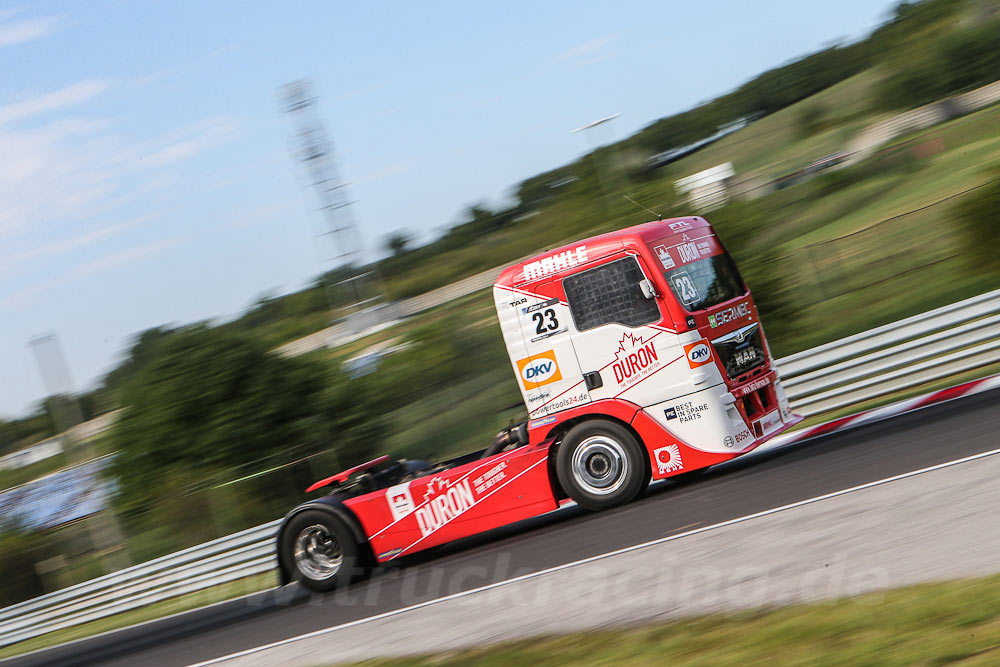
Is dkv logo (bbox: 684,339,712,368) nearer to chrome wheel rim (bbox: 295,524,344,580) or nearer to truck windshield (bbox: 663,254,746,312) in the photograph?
truck windshield (bbox: 663,254,746,312)

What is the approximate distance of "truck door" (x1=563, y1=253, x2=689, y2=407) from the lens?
9.50m

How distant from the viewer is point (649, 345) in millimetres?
9547

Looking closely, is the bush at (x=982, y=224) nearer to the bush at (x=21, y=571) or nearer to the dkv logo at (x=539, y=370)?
the dkv logo at (x=539, y=370)

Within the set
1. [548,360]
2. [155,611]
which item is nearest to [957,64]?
[548,360]

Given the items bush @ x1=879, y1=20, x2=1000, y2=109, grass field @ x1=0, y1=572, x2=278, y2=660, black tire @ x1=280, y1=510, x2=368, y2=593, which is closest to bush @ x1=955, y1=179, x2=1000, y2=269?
black tire @ x1=280, y1=510, x2=368, y2=593

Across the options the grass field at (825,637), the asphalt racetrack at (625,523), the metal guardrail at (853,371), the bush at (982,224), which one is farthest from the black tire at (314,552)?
the bush at (982,224)

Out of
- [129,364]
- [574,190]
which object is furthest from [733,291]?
[129,364]

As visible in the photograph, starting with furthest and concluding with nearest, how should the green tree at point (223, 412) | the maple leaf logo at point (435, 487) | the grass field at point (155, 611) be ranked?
the green tree at point (223, 412), the grass field at point (155, 611), the maple leaf logo at point (435, 487)

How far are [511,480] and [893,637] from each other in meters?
5.38

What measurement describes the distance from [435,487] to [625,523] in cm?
207

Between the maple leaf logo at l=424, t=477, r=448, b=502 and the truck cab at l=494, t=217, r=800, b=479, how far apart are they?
1.01m

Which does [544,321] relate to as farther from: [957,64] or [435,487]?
[957,64]

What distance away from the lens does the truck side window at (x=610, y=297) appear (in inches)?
378

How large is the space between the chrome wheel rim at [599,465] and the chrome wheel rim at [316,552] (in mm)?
2780
